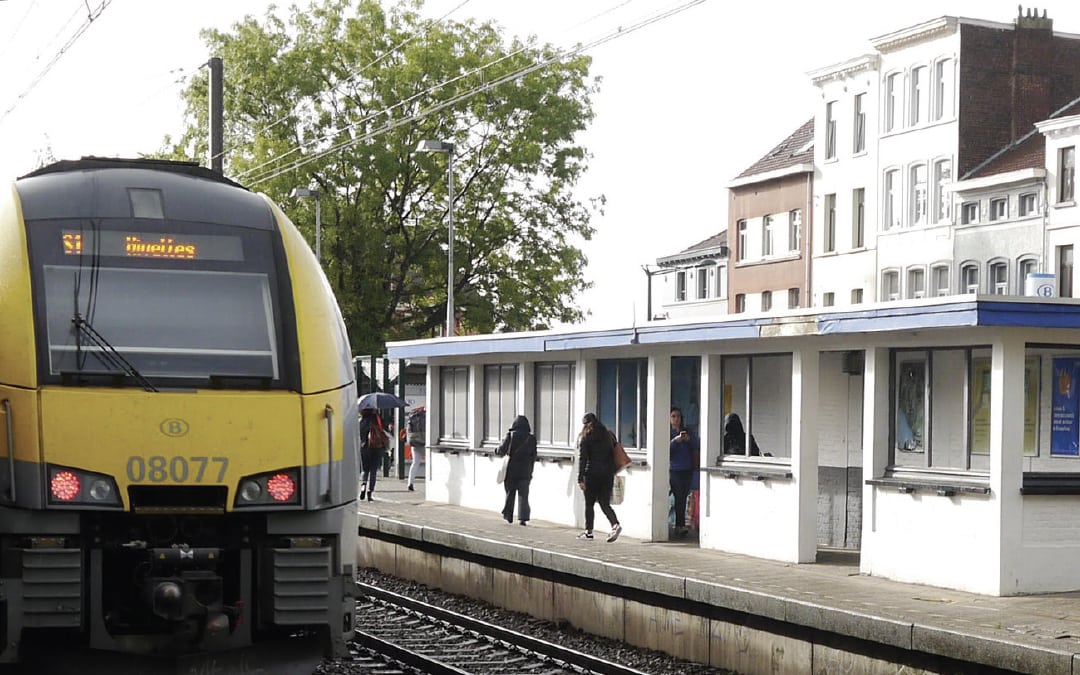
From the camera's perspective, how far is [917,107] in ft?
180

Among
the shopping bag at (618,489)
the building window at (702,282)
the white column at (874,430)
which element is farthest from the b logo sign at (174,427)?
the building window at (702,282)

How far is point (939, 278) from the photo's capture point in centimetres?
5338

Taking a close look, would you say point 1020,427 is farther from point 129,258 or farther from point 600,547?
point 129,258

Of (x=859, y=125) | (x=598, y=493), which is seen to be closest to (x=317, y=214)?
(x=859, y=125)

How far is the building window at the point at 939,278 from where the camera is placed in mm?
53062

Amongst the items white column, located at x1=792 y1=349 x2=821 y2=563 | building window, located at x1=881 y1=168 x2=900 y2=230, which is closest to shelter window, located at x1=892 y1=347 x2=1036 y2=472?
white column, located at x1=792 y1=349 x2=821 y2=563

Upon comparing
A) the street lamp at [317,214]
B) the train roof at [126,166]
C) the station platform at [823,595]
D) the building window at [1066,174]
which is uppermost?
the building window at [1066,174]

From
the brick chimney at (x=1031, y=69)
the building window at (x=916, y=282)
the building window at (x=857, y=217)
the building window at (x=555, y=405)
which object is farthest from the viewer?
the building window at (x=857, y=217)

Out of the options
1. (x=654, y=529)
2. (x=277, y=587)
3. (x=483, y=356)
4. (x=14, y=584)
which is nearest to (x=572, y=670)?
(x=277, y=587)

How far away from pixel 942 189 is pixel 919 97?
3.23 meters

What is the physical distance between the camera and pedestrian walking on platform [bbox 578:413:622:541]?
21.6 meters

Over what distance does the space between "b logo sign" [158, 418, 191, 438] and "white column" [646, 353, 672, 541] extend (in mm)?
12956

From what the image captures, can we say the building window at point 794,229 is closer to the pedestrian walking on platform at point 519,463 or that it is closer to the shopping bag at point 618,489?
the pedestrian walking on platform at point 519,463

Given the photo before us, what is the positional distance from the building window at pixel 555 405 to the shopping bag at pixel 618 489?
153 centimetres
